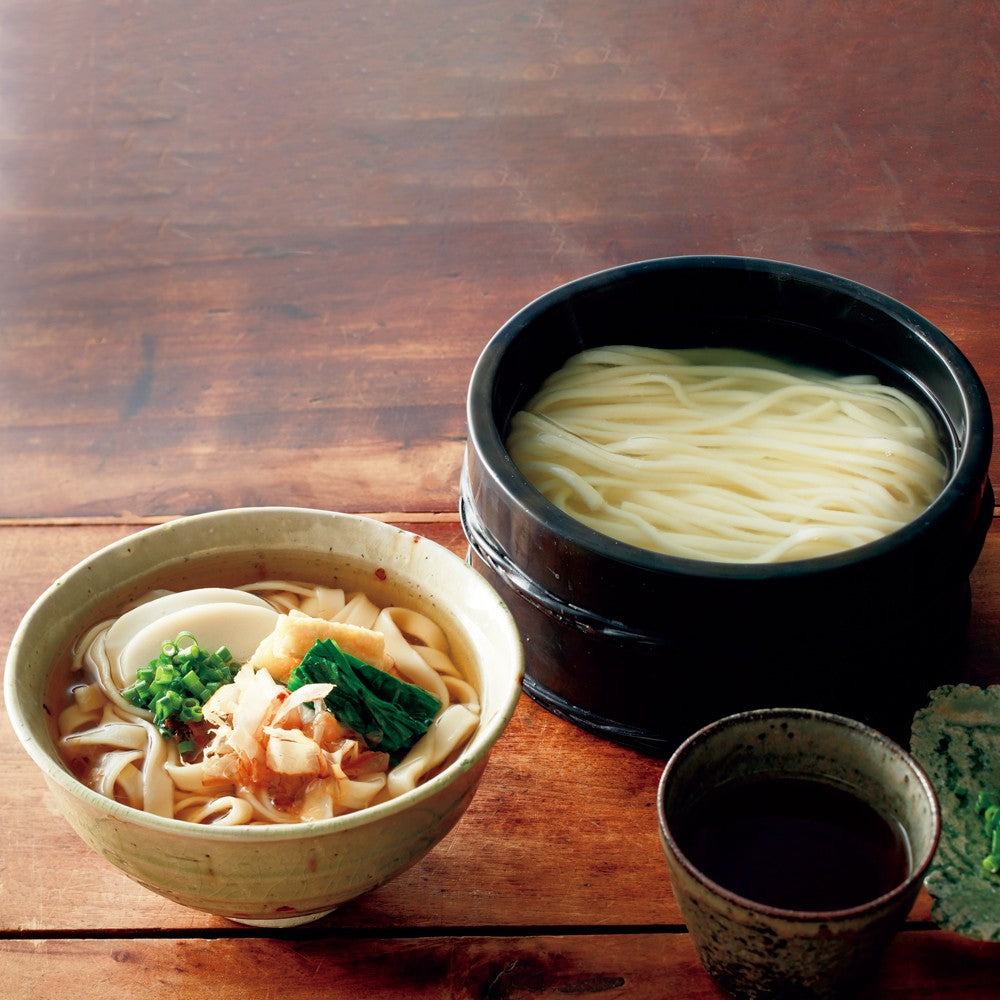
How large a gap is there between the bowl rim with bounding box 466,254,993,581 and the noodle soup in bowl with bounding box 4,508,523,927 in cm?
9


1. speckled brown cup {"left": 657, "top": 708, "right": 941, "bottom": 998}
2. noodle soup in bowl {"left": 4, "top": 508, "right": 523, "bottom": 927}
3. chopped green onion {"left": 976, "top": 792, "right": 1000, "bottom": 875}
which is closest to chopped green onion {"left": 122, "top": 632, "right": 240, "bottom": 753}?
noodle soup in bowl {"left": 4, "top": 508, "right": 523, "bottom": 927}

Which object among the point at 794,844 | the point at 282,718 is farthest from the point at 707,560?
the point at 282,718

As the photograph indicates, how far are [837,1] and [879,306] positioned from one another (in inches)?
58.1

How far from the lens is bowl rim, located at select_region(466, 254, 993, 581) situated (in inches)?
40.6

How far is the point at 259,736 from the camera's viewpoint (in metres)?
0.98

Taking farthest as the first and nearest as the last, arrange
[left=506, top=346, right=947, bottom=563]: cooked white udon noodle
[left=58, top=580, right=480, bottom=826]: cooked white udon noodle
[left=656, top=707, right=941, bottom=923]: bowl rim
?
[left=506, top=346, right=947, bottom=563]: cooked white udon noodle → [left=58, top=580, right=480, bottom=826]: cooked white udon noodle → [left=656, top=707, right=941, bottom=923]: bowl rim

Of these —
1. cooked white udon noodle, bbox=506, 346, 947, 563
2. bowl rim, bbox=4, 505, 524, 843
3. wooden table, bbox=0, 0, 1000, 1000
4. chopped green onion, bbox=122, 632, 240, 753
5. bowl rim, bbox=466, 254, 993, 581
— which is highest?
bowl rim, bbox=466, 254, 993, 581

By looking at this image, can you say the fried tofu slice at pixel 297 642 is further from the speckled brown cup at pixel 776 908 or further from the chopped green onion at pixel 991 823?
the chopped green onion at pixel 991 823

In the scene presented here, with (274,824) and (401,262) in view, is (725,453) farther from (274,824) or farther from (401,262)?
(401,262)

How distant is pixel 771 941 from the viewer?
0.86 meters

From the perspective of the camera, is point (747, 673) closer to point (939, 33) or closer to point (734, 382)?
point (734, 382)

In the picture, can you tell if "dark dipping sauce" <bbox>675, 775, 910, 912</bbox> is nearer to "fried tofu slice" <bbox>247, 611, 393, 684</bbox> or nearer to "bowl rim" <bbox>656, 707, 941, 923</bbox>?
"bowl rim" <bbox>656, 707, 941, 923</bbox>

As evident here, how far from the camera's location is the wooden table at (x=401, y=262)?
1053 millimetres

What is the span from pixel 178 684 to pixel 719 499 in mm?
546
